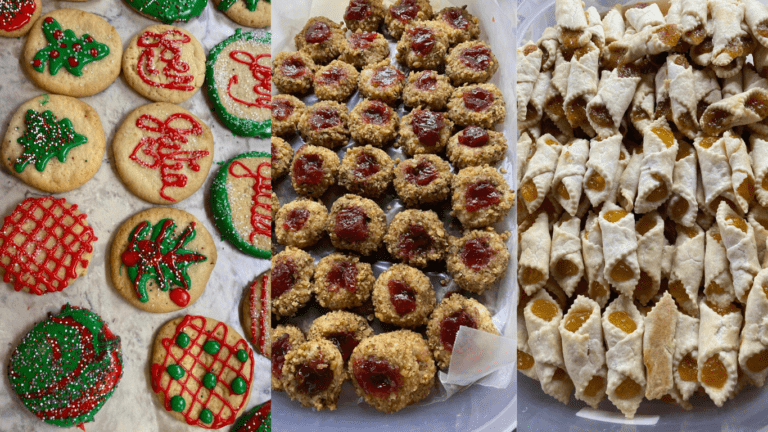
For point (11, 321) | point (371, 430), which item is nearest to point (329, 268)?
point (371, 430)

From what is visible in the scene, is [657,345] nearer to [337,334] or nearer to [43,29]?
[337,334]

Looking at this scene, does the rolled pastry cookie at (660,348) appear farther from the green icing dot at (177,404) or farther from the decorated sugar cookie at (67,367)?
the decorated sugar cookie at (67,367)

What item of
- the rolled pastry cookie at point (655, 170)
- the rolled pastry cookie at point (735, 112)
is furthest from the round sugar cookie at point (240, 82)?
the rolled pastry cookie at point (735, 112)

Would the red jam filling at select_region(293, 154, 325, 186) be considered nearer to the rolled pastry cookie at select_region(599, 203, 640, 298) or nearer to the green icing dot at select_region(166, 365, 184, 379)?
the green icing dot at select_region(166, 365, 184, 379)

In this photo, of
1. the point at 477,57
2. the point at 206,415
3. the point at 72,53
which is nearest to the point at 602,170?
the point at 477,57

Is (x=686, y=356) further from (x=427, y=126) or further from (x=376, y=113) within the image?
(x=376, y=113)

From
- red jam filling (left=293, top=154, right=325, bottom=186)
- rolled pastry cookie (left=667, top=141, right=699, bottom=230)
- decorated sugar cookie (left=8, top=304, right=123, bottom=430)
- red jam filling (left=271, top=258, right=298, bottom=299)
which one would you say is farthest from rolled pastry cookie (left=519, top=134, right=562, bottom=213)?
decorated sugar cookie (left=8, top=304, right=123, bottom=430)

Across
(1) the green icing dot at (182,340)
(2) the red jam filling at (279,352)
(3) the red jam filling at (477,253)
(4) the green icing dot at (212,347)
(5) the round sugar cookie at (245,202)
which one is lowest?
(2) the red jam filling at (279,352)
